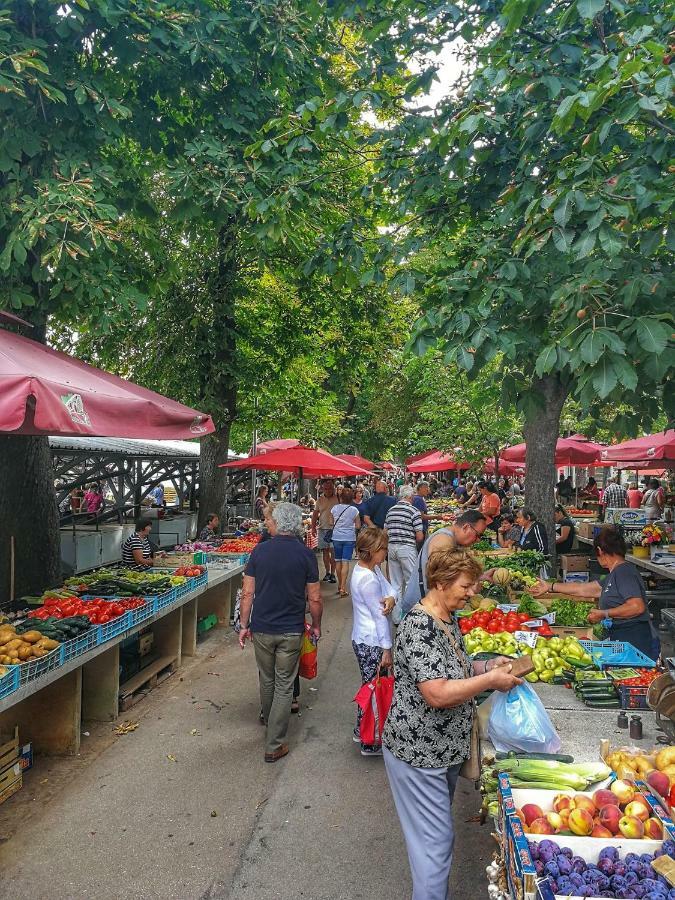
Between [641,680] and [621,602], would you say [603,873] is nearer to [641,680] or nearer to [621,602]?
[641,680]

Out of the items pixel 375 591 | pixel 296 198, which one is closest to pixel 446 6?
pixel 296 198

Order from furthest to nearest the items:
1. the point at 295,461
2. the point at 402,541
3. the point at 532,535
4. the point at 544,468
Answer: the point at 295,461
the point at 544,468
the point at 532,535
the point at 402,541

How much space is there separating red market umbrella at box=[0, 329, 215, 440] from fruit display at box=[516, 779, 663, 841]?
331cm

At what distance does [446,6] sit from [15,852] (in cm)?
702

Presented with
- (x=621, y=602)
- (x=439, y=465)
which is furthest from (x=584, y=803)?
(x=439, y=465)

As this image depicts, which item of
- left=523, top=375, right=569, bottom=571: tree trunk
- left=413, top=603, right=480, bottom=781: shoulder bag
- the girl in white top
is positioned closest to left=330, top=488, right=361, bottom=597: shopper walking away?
left=523, top=375, right=569, bottom=571: tree trunk

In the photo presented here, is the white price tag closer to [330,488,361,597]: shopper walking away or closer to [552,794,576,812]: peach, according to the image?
[552,794,576,812]: peach

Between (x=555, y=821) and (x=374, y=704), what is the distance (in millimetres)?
2617

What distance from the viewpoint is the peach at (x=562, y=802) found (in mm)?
2807

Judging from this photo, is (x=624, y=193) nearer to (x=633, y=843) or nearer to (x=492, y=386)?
(x=492, y=386)

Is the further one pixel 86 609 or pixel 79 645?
pixel 86 609

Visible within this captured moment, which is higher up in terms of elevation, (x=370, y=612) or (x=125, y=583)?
(x=370, y=612)

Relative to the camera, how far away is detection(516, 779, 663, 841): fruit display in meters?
2.62

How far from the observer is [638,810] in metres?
2.73
